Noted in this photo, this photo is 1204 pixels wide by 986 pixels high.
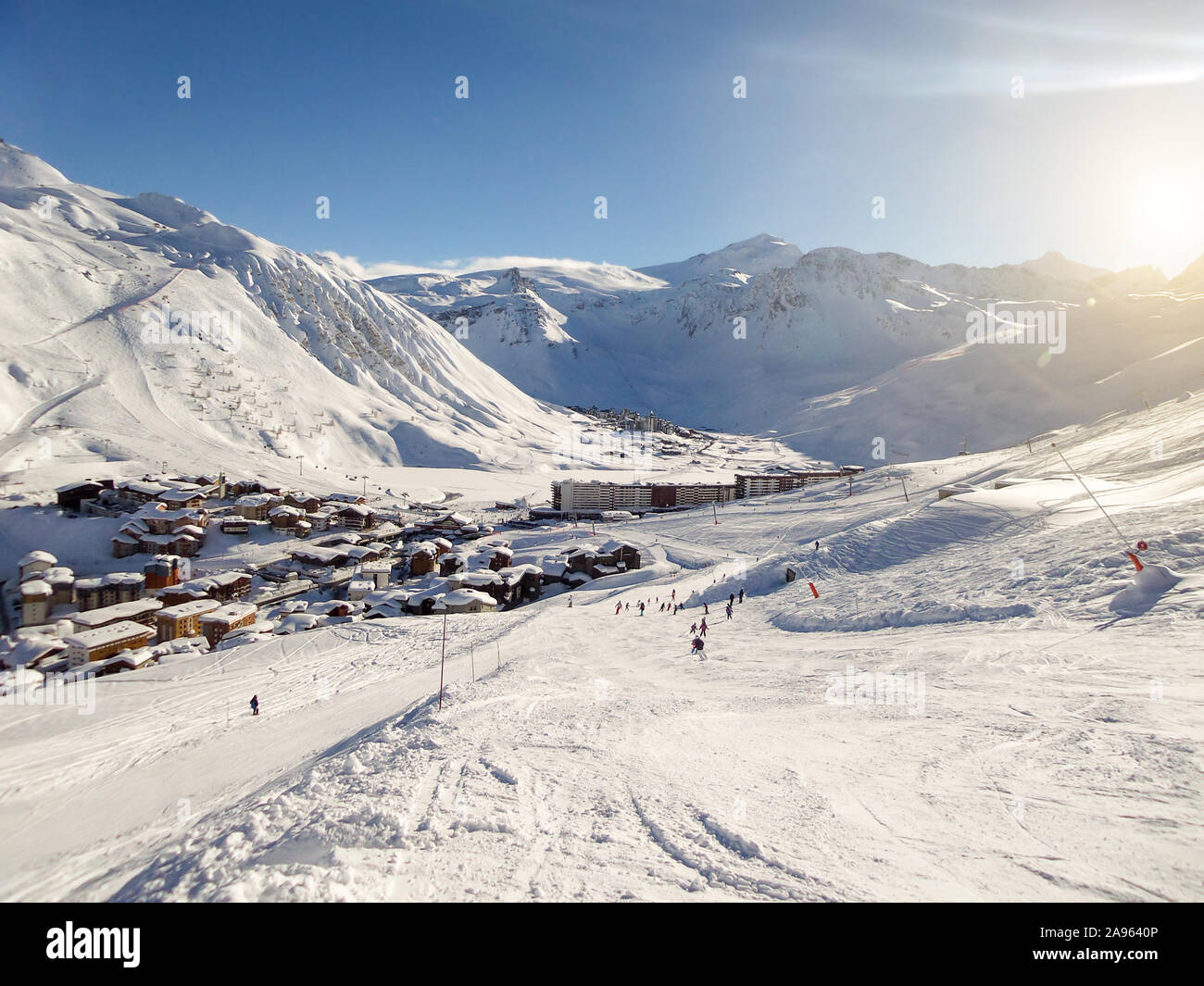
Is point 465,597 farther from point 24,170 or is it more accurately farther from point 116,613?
point 24,170

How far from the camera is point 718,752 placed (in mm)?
7883

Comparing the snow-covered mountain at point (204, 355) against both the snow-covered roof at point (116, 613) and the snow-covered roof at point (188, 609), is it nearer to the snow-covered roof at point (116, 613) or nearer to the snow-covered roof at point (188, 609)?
the snow-covered roof at point (116, 613)

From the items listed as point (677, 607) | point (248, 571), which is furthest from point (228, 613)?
point (677, 607)

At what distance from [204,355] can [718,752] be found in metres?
96.0

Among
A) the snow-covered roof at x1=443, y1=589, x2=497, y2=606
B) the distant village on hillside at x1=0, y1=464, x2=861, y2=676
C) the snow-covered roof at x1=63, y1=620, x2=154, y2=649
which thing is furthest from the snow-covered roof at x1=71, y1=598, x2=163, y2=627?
the snow-covered roof at x1=443, y1=589, x2=497, y2=606

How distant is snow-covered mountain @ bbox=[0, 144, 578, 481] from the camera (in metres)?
63.3

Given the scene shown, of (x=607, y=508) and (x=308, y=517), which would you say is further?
(x=607, y=508)

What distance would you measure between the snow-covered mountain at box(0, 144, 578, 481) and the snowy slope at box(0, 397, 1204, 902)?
56.5 m

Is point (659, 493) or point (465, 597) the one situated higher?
point (659, 493)

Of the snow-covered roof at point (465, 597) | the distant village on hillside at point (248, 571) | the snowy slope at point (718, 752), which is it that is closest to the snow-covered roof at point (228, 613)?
the distant village on hillside at point (248, 571)
